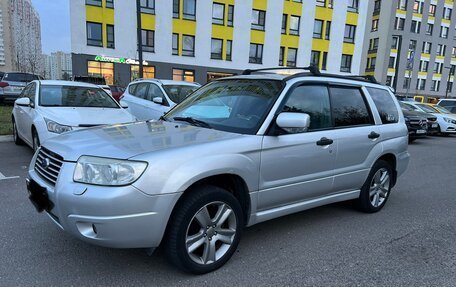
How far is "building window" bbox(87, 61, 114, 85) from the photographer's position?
29.0 meters

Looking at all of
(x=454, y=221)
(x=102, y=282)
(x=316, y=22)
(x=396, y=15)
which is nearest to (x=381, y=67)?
(x=396, y=15)

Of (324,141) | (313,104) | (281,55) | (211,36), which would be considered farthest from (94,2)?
(324,141)

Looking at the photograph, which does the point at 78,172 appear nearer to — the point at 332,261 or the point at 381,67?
the point at 332,261

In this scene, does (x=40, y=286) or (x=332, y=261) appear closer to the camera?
(x=40, y=286)

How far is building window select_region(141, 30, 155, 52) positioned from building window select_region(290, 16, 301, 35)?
13.7 metres

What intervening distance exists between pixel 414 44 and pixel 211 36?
116 feet

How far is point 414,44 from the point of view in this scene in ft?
169

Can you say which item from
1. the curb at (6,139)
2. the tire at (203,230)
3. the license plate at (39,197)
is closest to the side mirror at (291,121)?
the tire at (203,230)

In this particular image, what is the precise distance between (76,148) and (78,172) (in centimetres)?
28

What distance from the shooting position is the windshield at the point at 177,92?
8.64 m

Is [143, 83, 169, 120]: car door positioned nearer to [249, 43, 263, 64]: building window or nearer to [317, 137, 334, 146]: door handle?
[317, 137, 334, 146]: door handle

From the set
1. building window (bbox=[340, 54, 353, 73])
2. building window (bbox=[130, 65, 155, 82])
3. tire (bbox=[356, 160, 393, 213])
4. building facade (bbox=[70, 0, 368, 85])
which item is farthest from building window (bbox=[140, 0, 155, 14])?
tire (bbox=[356, 160, 393, 213])

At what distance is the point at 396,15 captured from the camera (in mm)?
49344

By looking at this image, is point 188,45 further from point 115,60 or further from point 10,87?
point 10,87
